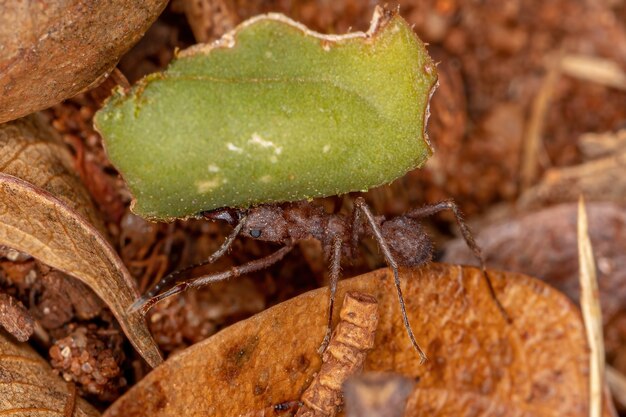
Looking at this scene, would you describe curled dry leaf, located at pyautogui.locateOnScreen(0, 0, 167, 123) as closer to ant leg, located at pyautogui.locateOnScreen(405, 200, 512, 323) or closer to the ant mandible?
the ant mandible

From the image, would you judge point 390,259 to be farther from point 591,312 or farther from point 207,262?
point 591,312

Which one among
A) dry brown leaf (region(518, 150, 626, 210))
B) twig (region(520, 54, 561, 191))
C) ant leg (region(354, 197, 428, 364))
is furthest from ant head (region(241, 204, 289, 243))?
twig (region(520, 54, 561, 191))

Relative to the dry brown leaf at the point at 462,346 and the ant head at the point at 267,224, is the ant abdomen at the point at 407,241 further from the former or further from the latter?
the ant head at the point at 267,224

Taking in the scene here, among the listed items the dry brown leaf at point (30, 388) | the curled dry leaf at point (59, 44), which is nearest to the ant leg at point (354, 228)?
the curled dry leaf at point (59, 44)

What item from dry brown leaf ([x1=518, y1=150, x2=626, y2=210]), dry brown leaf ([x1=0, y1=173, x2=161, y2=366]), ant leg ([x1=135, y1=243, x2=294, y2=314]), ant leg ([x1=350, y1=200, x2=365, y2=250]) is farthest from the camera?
dry brown leaf ([x1=518, y1=150, x2=626, y2=210])

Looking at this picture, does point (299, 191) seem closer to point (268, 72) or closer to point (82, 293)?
point (268, 72)

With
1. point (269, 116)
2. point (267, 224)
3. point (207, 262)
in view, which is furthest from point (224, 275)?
point (269, 116)
